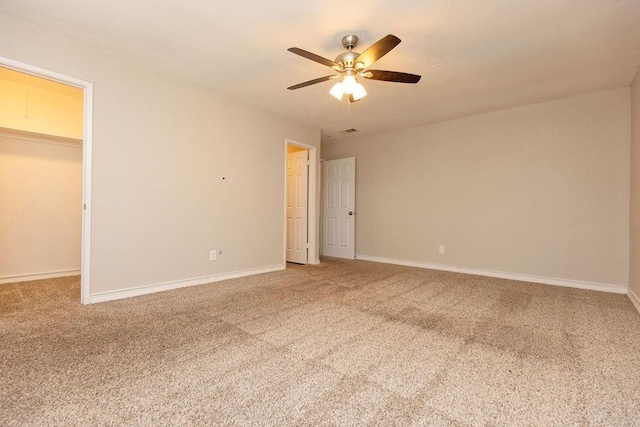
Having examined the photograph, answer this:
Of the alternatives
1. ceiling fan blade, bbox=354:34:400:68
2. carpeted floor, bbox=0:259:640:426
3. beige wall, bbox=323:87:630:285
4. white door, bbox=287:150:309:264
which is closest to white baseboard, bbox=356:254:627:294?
beige wall, bbox=323:87:630:285

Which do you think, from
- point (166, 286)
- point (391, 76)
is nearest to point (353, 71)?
point (391, 76)

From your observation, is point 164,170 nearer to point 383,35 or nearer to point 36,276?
point 36,276

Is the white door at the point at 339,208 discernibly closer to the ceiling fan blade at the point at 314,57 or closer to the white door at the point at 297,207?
the white door at the point at 297,207

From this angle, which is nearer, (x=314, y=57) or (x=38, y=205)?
(x=314, y=57)

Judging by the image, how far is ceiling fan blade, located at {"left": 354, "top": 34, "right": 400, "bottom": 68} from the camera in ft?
6.47

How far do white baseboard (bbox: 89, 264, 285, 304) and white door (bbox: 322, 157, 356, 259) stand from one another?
1976 millimetres

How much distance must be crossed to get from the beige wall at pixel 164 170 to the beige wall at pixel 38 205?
1.76 m

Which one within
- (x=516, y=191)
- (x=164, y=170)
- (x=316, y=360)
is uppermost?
(x=164, y=170)

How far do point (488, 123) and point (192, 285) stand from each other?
15.4ft

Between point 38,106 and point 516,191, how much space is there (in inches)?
253

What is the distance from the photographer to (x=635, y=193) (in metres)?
3.09

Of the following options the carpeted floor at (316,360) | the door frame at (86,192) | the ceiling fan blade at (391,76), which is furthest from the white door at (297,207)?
the door frame at (86,192)

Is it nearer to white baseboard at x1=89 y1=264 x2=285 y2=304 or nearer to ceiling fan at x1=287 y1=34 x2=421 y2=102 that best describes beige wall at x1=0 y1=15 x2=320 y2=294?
white baseboard at x1=89 y1=264 x2=285 y2=304

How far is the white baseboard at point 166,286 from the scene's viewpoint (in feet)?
9.24
